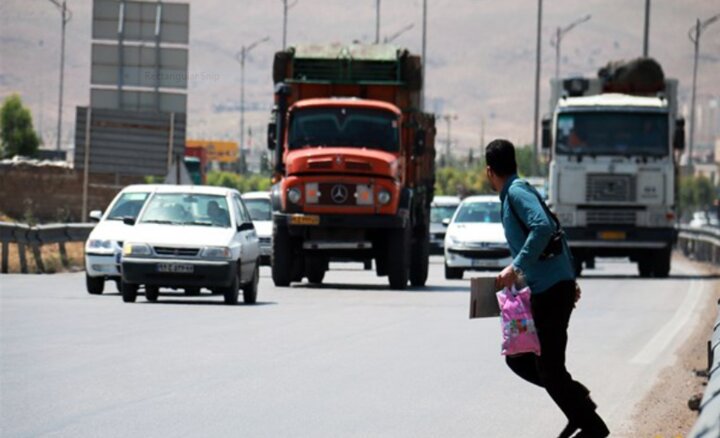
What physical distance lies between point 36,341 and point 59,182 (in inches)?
2267

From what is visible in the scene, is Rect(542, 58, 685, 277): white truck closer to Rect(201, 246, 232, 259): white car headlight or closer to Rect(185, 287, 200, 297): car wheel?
Rect(185, 287, 200, 297): car wheel

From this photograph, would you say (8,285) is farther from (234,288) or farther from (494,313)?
(494,313)

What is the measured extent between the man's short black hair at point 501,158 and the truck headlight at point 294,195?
69.9 ft

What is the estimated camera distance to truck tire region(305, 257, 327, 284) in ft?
115

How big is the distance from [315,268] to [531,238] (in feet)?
79.9

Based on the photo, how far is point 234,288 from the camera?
84.5ft

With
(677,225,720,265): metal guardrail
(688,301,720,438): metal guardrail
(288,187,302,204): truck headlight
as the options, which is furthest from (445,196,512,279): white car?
(688,301,720,438): metal guardrail

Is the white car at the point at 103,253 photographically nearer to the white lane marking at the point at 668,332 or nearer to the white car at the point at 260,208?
the white lane marking at the point at 668,332

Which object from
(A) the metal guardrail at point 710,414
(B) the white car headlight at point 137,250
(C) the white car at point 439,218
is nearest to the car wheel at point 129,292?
(B) the white car headlight at point 137,250

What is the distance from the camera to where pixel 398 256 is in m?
32.3

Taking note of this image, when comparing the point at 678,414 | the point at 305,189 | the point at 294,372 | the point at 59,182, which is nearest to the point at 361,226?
the point at 305,189

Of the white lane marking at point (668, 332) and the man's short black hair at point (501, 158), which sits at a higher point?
the man's short black hair at point (501, 158)

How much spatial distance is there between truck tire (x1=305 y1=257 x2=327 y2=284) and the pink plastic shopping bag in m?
24.0

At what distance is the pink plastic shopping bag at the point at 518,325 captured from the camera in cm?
1081
